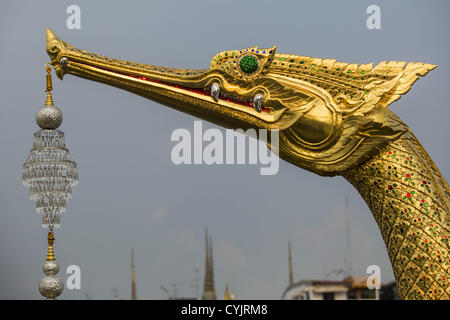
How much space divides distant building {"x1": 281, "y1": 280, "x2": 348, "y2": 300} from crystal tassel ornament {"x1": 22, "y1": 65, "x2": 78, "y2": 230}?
357 centimetres

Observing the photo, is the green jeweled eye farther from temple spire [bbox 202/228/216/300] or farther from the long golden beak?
temple spire [bbox 202/228/216/300]

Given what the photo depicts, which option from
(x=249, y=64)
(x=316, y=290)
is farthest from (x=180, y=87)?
(x=316, y=290)

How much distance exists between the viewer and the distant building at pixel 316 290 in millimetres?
7904

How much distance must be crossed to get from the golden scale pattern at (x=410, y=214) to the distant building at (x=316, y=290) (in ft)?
12.4

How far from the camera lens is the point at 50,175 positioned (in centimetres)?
450

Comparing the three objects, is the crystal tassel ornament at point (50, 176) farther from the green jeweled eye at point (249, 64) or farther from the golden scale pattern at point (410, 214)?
the golden scale pattern at point (410, 214)

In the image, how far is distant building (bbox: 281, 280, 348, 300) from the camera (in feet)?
25.9

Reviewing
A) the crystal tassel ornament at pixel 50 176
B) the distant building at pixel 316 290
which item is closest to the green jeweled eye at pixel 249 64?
the crystal tassel ornament at pixel 50 176

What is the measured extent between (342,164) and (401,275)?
65 cm

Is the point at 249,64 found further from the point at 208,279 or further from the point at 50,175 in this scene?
the point at 208,279

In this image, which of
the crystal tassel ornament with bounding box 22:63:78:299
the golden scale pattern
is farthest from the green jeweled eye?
the crystal tassel ornament with bounding box 22:63:78:299

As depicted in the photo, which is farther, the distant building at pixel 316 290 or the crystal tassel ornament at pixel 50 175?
the distant building at pixel 316 290
